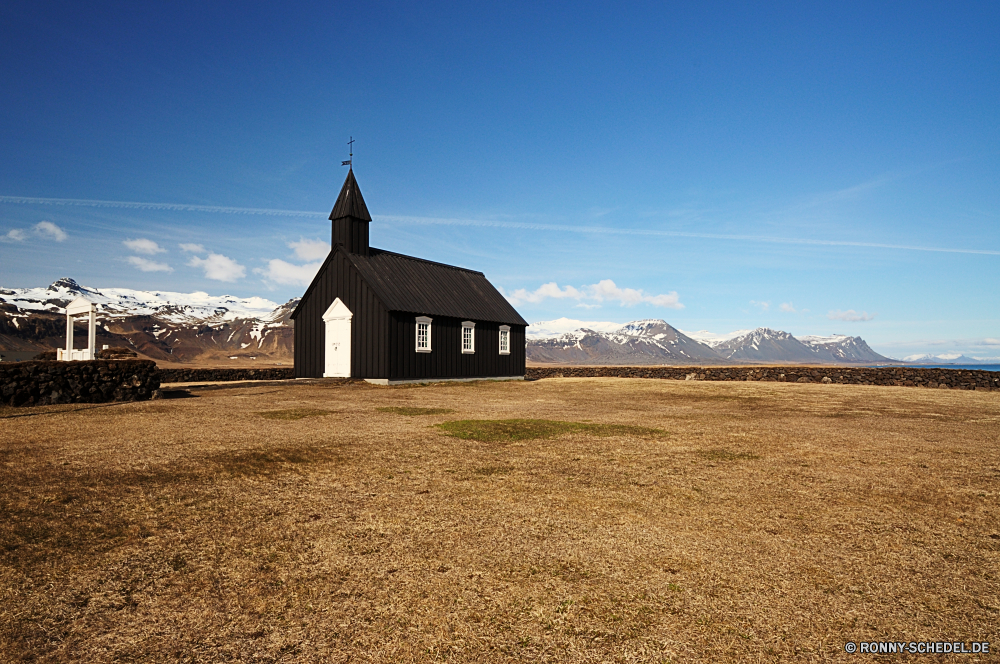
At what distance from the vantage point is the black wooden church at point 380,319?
30.1 metres

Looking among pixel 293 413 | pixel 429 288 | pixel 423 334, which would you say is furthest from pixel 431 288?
pixel 293 413

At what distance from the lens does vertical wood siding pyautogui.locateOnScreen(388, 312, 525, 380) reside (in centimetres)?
3020

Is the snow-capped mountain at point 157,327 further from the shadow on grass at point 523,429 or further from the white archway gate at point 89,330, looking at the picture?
the shadow on grass at point 523,429

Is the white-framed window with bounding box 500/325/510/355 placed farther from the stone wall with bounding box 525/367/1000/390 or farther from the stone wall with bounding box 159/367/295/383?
the stone wall with bounding box 159/367/295/383

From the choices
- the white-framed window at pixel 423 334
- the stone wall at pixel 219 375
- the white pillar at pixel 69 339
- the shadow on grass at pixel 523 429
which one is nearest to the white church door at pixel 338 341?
the white-framed window at pixel 423 334

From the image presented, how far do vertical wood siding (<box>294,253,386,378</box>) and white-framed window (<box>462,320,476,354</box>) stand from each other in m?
6.66

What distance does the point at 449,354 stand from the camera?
33.8 meters

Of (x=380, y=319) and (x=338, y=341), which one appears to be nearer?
(x=380, y=319)

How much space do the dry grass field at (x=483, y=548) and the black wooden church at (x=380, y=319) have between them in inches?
732

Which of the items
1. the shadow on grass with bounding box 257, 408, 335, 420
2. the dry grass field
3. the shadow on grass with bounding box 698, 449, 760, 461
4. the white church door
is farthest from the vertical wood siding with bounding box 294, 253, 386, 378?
the shadow on grass with bounding box 698, 449, 760, 461

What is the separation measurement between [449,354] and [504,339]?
6221mm

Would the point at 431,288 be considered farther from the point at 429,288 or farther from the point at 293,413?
the point at 293,413

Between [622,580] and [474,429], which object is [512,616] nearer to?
[622,580]

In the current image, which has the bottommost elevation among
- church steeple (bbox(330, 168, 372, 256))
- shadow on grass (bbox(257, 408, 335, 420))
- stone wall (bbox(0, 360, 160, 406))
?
shadow on grass (bbox(257, 408, 335, 420))
